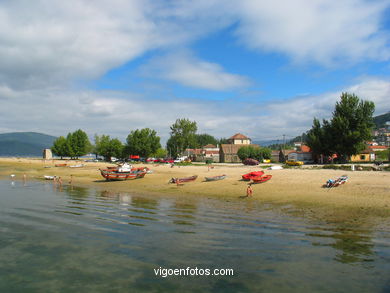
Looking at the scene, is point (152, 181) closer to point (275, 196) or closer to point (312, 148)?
point (275, 196)

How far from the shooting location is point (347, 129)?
198ft

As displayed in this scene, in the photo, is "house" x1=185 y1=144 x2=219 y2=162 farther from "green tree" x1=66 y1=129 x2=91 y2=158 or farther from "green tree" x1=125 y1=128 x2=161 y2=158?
"green tree" x1=66 y1=129 x2=91 y2=158

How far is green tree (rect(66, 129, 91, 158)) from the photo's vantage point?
116 m

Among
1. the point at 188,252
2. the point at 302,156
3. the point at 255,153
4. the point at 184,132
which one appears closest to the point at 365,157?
the point at 302,156

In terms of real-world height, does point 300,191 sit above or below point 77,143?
below

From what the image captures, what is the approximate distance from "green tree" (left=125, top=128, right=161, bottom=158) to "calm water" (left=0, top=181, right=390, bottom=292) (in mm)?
74978

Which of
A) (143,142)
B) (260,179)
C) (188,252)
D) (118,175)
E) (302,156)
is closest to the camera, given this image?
(188,252)

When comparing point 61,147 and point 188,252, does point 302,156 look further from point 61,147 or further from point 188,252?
point 61,147

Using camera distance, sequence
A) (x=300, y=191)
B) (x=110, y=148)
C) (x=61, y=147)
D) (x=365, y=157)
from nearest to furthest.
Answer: (x=300, y=191)
(x=365, y=157)
(x=110, y=148)
(x=61, y=147)

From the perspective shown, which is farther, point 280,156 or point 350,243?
point 280,156

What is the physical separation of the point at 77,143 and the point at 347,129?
311 feet

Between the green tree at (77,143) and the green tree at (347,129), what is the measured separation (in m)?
86.8

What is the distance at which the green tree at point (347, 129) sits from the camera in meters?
59.8

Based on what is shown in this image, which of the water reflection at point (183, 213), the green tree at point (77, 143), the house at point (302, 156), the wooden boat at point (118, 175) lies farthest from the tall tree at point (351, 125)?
the green tree at point (77, 143)
